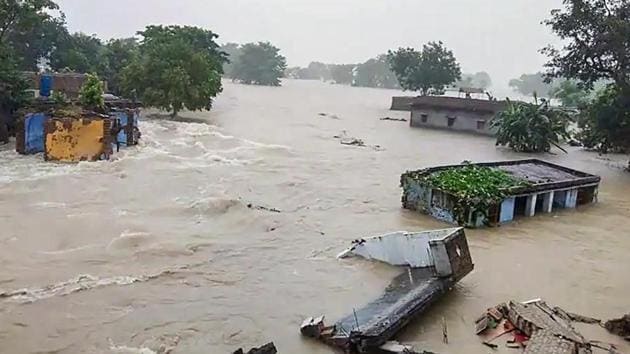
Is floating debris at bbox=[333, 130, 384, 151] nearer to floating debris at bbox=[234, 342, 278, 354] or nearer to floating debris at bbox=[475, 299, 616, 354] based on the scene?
floating debris at bbox=[475, 299, 616, 354]

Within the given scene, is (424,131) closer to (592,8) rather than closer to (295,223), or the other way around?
(592,8)

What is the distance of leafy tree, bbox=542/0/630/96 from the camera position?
2109 centimetres

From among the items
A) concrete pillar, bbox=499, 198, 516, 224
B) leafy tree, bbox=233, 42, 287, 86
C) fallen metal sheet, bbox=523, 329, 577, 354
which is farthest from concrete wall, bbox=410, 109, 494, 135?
leafy tree, bbox=233, 42, 287, 86

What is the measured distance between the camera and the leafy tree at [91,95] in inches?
795

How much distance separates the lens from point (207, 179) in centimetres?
1780

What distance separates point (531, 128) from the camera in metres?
28.5

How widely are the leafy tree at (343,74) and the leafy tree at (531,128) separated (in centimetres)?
11474

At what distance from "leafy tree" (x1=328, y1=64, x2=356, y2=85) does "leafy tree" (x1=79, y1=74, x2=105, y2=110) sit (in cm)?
12466

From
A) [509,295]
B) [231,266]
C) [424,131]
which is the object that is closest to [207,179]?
[231,266]

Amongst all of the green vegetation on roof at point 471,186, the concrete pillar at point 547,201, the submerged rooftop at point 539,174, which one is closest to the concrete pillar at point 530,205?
the submerged rooftop at point 539,174

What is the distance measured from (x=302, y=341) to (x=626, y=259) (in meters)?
7.73

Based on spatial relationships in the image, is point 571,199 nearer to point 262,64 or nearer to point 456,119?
point 456,119

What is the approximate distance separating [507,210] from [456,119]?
23304 mm

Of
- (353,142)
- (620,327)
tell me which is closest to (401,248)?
(620,327)
